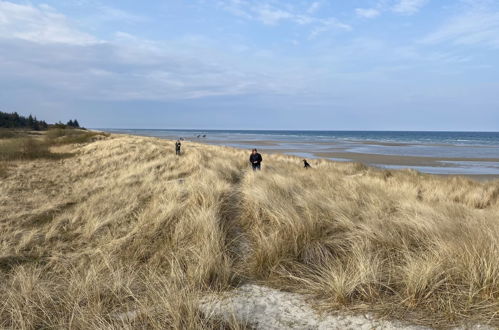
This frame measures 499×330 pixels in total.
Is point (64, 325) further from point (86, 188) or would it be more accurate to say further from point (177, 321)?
point (86, 188)

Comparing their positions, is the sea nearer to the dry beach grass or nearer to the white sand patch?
the dry beach grass

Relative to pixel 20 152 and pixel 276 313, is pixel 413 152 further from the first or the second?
pixel 276 313

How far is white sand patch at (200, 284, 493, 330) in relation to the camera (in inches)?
108

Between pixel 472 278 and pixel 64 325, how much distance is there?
390 cm

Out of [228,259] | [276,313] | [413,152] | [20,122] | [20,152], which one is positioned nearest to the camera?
[276,313]

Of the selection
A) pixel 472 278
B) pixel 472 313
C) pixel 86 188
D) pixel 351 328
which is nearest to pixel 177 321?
pixel 351 328

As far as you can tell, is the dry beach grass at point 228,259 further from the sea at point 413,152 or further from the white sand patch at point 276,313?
the sea at point 413,152

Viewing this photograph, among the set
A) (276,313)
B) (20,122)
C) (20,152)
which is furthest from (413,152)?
(20,122)

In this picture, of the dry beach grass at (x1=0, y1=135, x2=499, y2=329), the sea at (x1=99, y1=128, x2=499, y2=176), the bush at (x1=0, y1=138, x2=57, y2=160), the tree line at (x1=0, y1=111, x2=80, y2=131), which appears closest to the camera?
the dry beach grass at (x1=0, y1=135, x2=499, y2=329)

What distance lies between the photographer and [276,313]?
298 cm

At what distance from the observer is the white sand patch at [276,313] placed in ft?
9.01

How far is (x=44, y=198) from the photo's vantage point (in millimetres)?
9172

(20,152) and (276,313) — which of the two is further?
(20,152)

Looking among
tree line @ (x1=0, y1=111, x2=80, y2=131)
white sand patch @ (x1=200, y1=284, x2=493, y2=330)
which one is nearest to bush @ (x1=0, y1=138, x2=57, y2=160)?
white sand patch @ (x1=200, y1=284, x2=493, y2=330)
